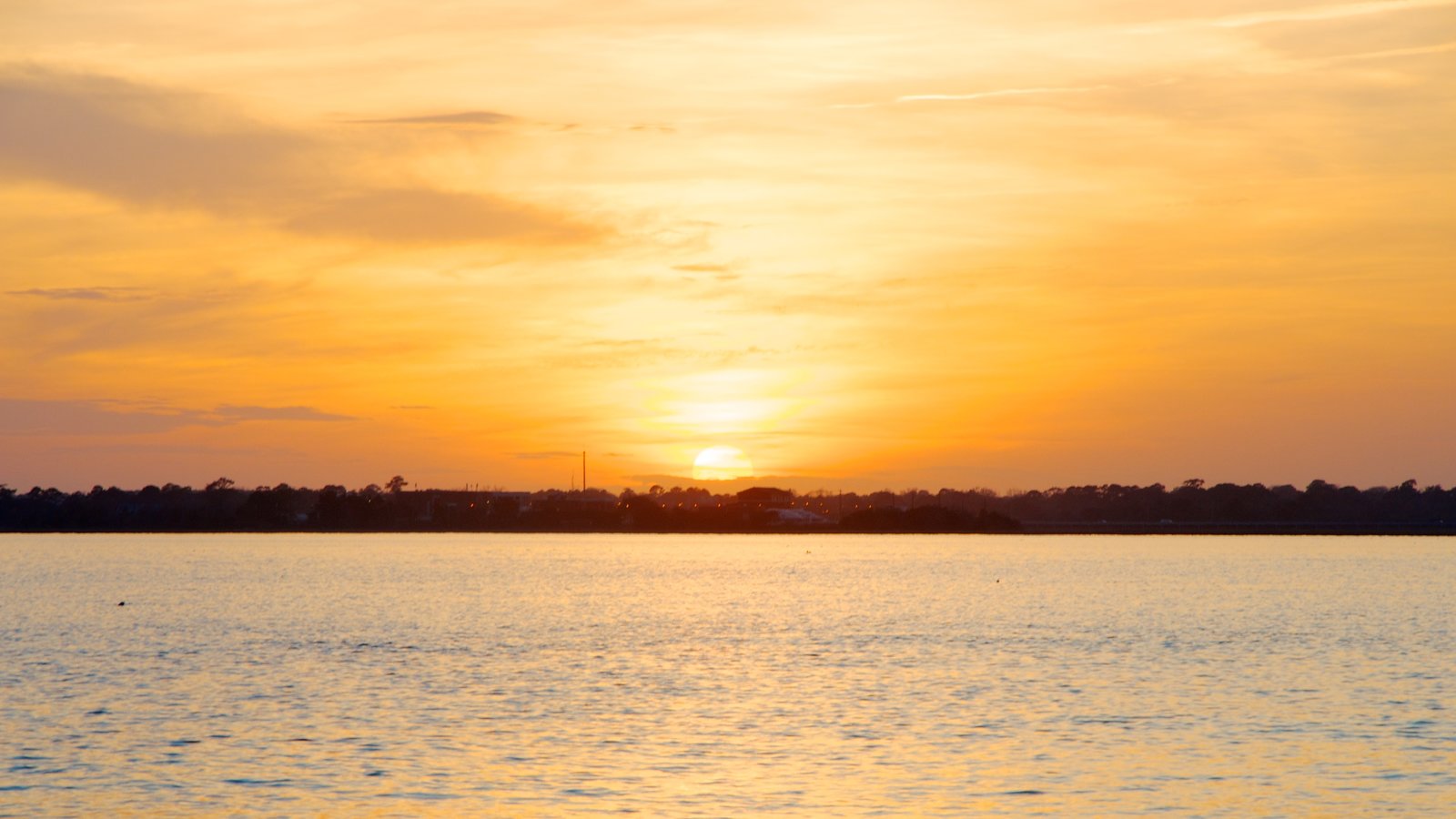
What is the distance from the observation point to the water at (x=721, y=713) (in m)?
38.8

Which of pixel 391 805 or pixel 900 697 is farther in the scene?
pixel 900 697

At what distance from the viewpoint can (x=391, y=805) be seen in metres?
37.2

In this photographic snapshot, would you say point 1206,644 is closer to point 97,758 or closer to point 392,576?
point 97,758

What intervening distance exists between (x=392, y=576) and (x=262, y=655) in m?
112

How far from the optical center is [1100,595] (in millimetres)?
146375

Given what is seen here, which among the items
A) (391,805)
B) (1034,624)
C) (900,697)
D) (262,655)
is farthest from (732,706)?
(1034,624)

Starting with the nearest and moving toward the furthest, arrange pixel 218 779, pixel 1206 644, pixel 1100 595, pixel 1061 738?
pixel 218 779 < pixel 1061 738 < pixel 1206 644 < pixel 1100 595

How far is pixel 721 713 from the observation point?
2136 inches

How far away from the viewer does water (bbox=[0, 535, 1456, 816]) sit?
127 feet

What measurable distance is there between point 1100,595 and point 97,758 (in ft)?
382

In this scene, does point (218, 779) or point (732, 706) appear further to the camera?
point (732, 706)

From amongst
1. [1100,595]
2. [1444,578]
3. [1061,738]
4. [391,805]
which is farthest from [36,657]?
[1444,578]

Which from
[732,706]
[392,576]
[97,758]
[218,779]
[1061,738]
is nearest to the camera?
[218,779]

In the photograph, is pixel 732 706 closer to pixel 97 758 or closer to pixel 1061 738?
pixel 1061 738
